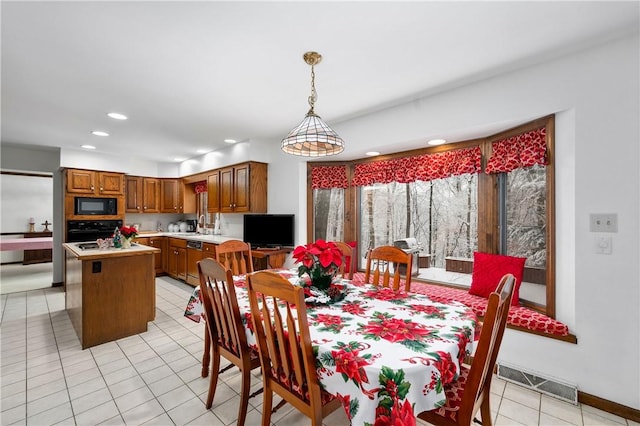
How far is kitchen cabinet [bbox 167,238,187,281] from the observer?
5.09 meters

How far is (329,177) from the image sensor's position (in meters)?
3.91

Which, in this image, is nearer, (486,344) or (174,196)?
(486,344)

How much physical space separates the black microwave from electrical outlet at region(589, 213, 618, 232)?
6478 millimetres

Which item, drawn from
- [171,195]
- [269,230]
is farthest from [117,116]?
[171,195]

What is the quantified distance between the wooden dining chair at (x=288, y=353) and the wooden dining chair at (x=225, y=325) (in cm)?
21

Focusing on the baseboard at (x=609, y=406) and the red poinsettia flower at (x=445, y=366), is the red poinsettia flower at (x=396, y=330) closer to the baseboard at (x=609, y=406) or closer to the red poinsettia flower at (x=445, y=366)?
the red poinsettia flower at (x=445, y=366)

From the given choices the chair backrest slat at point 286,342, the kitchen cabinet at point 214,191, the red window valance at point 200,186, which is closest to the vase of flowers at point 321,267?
the chair backrest slat at point 286,342

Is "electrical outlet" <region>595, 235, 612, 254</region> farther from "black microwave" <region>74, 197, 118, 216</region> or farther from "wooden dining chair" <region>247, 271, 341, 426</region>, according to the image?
"black microwave" <region>74, 197, 118, 216</region>

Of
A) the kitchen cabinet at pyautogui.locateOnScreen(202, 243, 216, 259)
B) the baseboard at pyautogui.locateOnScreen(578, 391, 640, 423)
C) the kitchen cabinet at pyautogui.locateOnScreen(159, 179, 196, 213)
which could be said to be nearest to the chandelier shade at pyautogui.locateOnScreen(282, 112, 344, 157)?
the baseboard at pyautogui.locateOnScreen(578, 391, 640, 423)

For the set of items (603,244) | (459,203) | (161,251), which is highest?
(459,203)

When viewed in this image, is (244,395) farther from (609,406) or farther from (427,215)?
(427,215)

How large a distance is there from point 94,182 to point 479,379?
613cm

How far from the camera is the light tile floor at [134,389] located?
5.93 feet

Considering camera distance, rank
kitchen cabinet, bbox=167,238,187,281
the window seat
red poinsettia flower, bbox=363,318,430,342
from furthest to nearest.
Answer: kitchen cabinet, bbox=167,238,187,281 < the window seat < red poinsettia flower, bbox=363,318,430,342
